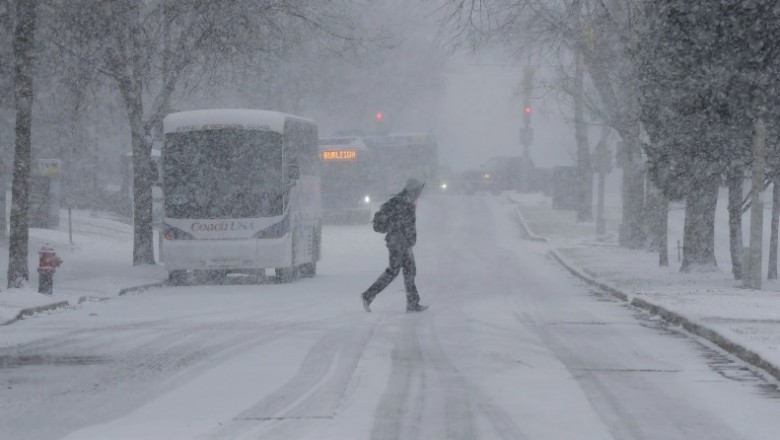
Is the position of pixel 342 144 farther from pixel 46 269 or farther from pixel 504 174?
pixel 46 269

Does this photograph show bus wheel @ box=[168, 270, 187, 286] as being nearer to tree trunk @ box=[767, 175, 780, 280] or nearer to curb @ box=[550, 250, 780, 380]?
curb @ box=[550, 250, 780, 380]

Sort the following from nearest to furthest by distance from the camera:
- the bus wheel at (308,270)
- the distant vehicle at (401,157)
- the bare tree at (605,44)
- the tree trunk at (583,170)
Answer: the bare tree at (605,44)
the bus wheel at (308,270)
the tree trunk at (583,170)
the distant vehicle at (401,157)

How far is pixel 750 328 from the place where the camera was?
43.5 ft

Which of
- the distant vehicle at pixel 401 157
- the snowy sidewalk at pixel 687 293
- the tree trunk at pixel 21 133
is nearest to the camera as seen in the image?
the snowy sidewalk at pixel 687 293

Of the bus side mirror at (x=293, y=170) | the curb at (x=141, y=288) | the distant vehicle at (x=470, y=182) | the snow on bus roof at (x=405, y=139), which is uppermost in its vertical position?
the snow on bus roof at (x=405, y=139)

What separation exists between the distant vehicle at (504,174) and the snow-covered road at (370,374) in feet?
167

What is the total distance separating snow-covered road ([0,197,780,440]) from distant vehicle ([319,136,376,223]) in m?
30.3

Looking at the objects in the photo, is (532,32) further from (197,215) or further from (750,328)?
(750,328)

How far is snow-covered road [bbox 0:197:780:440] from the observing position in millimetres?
8164

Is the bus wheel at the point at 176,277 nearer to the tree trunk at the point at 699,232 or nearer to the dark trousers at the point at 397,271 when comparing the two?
the dark trousers at the point at 397,271

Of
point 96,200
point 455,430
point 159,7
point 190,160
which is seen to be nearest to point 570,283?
point 190,160

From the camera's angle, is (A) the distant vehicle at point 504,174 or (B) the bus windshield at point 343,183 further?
(A) the distant vehicle at point 504,174

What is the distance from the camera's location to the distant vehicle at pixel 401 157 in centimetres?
6612

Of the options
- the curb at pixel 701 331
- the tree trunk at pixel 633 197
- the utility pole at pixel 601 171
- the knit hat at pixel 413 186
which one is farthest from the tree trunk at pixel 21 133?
the utility pole at pixel 601 171
